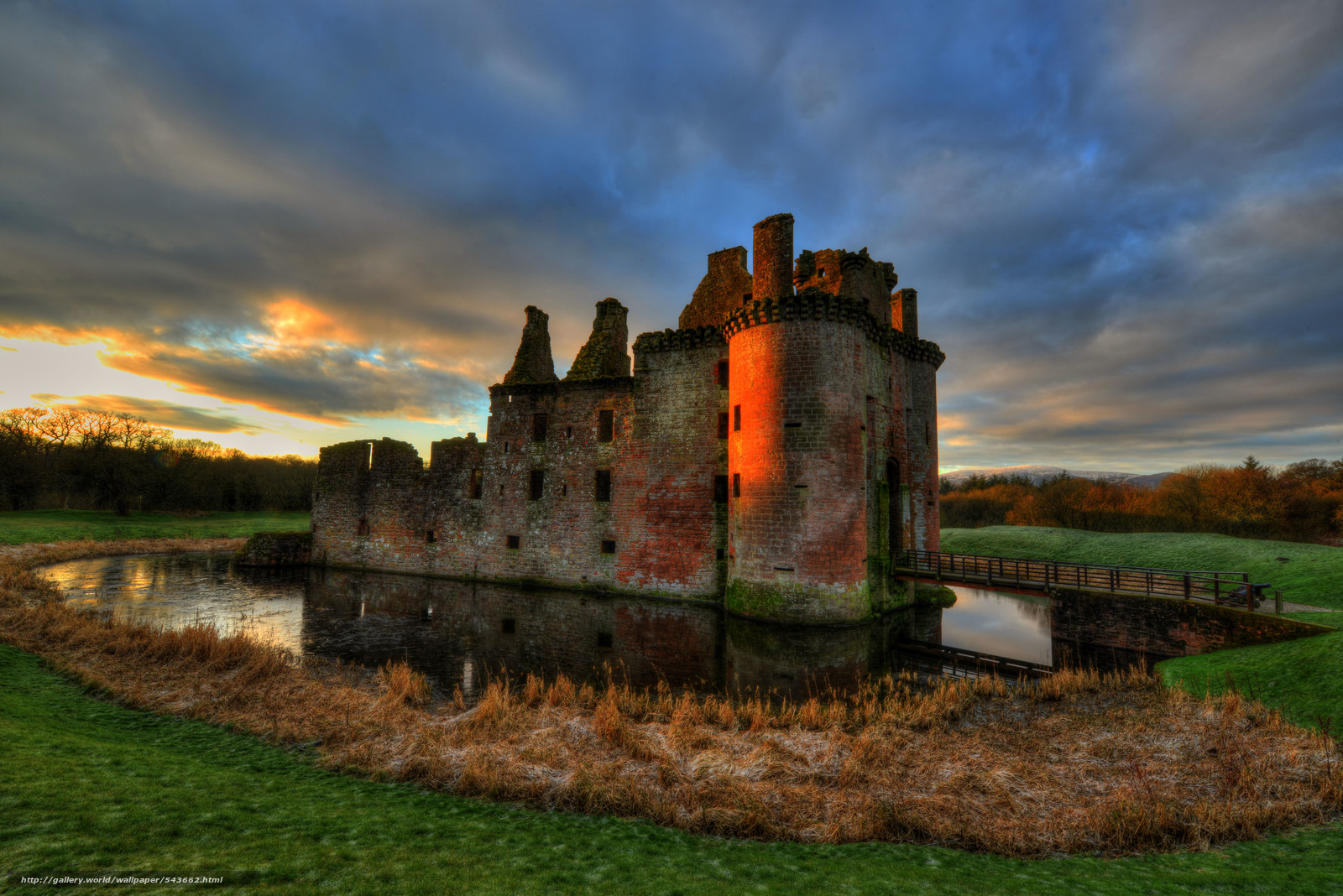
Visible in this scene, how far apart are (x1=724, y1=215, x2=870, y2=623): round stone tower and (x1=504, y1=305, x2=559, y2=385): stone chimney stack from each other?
12.8m

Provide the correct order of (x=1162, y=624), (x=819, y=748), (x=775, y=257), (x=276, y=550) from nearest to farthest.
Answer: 1. (x=819, y=748)
2. (x=1162, y=624)
3. (x=775, y=257)
4. (x=276, y=550)

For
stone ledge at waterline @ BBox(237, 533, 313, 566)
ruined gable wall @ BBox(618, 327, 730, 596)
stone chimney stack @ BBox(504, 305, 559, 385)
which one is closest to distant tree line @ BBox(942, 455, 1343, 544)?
ruined gable wall @ BBox(618, 327, 730, 596)

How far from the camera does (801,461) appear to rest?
691 inches

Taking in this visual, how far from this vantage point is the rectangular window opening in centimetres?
2150

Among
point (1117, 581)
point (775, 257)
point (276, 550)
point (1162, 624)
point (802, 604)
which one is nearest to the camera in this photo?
point (1162, 624)

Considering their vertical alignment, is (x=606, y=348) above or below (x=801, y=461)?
above

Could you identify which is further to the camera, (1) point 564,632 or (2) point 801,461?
(2) point 801,461

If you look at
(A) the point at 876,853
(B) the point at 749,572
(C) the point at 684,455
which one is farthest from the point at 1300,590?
(A) the point at 876,853

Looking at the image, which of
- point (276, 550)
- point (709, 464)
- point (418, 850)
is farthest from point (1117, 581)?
point (276, 550)

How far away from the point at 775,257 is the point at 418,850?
63.3ft

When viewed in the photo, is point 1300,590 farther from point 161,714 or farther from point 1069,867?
point 161,714

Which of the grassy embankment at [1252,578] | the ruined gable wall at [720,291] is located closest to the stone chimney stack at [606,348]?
the ruined gable wall at [720,291]

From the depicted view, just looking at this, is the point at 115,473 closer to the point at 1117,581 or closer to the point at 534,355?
the point at 534,355

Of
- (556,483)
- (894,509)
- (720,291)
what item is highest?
(720,291)
